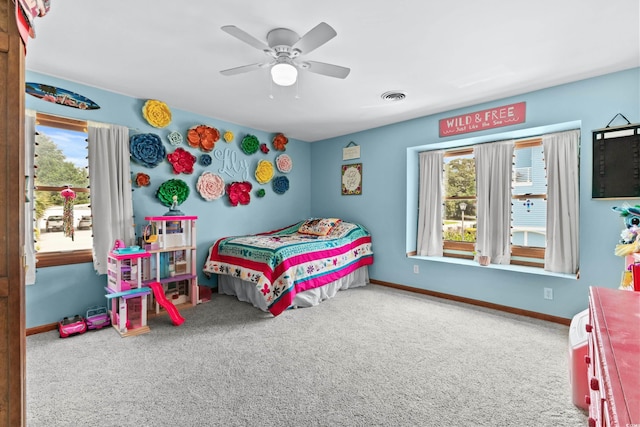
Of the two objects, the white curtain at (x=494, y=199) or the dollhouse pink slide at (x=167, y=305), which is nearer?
the dollhouse pink slide at (x=167, y=305)

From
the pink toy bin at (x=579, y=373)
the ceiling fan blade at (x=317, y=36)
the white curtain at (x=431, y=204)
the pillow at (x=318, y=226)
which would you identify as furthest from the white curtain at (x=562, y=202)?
the ceiling fan blade at (x=317, y=36)

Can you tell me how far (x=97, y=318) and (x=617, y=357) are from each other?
12.0 feet

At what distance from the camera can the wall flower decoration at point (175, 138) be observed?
362cm

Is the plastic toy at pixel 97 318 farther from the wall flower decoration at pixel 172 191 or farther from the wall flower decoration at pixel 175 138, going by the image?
the wall flower decoration at pixel 175 138

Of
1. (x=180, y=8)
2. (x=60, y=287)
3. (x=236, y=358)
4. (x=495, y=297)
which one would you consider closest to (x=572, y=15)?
(x=180, y=8)

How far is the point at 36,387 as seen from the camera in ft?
6.39

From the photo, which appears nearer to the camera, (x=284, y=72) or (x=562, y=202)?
(x=284, y=72)

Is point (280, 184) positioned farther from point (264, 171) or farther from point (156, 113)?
point (156, 113)

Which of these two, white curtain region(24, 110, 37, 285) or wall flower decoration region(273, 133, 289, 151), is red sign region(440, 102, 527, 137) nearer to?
wall flower decoration region(273, 133, 289, 151)

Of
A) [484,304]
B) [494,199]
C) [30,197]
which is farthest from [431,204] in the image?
[30,197]

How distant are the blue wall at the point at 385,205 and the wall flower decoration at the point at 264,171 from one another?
0.15 m

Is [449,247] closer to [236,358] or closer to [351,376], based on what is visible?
[351,376]

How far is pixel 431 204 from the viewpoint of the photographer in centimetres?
414

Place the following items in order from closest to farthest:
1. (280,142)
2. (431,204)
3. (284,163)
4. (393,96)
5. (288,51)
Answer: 1. (288,51)
2. (393,96)
3. (431,204)
4. (280,142)
5. (284,163)
